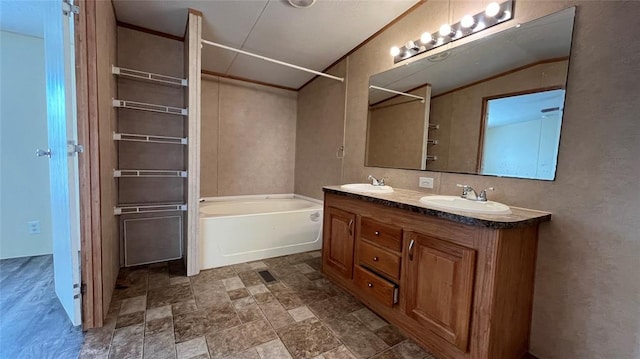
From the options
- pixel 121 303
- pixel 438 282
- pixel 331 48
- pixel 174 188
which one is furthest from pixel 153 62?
pixel 438 282

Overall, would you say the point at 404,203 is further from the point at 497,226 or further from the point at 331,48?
the point at 331,48

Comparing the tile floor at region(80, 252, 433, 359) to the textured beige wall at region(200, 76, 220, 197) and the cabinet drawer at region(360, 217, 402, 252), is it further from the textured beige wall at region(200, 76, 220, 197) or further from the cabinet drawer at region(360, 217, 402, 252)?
the textured beige wall at region(200, 76, 220, 197)

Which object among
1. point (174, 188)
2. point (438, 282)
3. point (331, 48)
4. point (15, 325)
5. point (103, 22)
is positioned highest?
point (331, 48)

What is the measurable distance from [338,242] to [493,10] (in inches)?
77.7

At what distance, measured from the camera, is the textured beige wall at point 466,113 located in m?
1.52

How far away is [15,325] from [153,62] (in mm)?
2284

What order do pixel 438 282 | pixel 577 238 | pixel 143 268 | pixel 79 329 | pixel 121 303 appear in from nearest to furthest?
pixel 577 238, pixel 438 282, pixel 79 329, pixel 121 303, pixel 143 268

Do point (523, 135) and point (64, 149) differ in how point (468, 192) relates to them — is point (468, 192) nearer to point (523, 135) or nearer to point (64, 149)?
point (523, 135)

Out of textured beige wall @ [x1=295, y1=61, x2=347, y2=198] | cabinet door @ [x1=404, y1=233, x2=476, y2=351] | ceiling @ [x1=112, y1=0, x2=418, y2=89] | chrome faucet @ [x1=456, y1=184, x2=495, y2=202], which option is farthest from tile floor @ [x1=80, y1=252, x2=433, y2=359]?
ceiling @ [x1=112, y1=0, x2=418, y2=89]

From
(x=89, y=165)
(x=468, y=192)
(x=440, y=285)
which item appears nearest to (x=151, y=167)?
(x=89, y=165)

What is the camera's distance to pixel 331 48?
281cm

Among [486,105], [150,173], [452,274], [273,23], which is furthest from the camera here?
[150,173]

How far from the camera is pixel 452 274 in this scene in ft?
4.51

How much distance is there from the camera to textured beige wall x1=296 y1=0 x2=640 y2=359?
1182 mm
